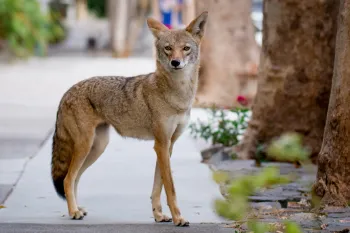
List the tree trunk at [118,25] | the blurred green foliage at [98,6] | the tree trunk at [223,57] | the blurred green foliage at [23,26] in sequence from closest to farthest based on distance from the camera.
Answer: the tree trunk at [223,57]
the blurred green foliage at [23,26]
the tree trunk at [118,25]
the blurred green foliage at [98,6]

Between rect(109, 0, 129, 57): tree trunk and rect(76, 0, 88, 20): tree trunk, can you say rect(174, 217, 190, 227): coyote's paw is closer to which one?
rect(109, 0, 129, 57): tree trunk

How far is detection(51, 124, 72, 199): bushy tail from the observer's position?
7477 mm

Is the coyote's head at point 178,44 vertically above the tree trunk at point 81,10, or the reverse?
the coyote's head at point 178,44

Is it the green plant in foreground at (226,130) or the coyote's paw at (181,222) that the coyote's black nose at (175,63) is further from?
the green plant in foreground at (226,130)

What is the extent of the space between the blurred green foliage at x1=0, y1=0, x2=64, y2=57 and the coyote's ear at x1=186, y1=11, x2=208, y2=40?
2454 centimetres

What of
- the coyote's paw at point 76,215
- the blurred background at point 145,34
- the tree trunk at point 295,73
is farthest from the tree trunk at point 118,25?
the coyote's paw at point 76,215

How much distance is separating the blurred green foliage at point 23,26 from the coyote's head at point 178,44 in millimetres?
24533

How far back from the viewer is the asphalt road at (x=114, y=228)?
22.2 ft

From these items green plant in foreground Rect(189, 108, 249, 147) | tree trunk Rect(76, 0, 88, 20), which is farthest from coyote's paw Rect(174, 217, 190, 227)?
tree trunk Rect(76, 0, 88, 20)

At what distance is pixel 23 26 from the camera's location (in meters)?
31.4

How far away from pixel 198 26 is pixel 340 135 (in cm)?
163

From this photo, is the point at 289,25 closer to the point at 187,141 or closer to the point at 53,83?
the point at 187,141

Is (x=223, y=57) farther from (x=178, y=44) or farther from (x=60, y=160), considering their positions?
(x=178, y=44)

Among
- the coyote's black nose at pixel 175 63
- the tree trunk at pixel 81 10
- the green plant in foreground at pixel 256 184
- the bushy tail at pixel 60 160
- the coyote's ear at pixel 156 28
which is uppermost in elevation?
the green plant in foreground at pixel 256 184
